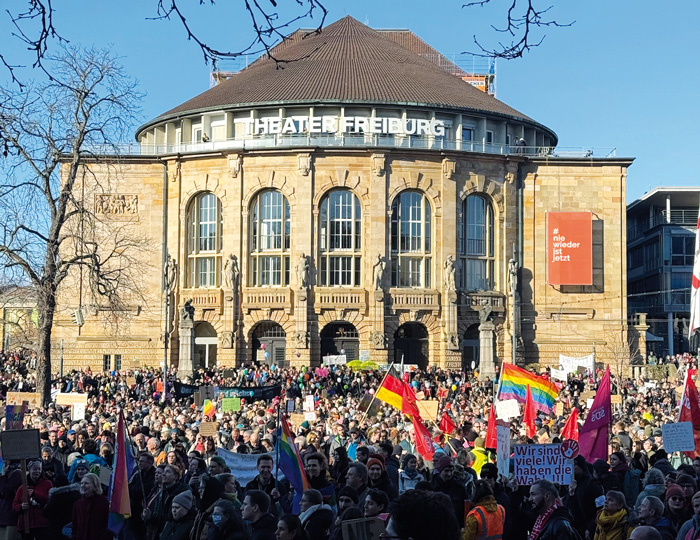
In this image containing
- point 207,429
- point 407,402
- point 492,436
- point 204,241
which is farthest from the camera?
point 204,241

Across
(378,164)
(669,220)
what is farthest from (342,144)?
(669,220)

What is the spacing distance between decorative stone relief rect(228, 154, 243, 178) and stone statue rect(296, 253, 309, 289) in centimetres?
604

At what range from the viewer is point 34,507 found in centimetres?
1366

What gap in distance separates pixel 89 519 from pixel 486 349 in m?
49.4

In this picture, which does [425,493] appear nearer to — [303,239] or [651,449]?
[651,449]

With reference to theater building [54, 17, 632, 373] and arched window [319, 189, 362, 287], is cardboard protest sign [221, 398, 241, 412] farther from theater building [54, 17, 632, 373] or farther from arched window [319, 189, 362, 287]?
arched window [319, 189, 362, 287]

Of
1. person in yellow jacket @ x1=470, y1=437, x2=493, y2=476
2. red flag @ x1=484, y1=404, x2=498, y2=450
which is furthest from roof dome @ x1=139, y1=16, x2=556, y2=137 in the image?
person in yellow jacket @ x1=470, y1=437, x2=493, y2=476

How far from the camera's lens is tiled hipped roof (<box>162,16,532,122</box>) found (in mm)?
67062

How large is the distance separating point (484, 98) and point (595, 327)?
1584 cm

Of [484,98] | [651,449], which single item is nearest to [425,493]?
[651,449]

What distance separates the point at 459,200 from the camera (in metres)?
65.7

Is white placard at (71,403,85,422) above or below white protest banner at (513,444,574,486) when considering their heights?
below

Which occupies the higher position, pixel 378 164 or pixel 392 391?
pixel 378 164

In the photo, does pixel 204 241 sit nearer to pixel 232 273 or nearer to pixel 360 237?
pixel 232 273
